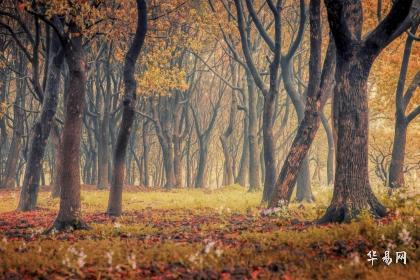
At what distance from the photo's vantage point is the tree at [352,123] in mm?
9453

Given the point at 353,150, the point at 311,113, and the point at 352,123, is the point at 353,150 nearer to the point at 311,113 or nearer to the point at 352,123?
the point at 352,123

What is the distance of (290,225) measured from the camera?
10.2 metres

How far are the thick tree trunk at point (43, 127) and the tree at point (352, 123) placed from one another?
10169mm

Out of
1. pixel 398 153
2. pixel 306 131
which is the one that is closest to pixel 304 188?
pixel 398 153

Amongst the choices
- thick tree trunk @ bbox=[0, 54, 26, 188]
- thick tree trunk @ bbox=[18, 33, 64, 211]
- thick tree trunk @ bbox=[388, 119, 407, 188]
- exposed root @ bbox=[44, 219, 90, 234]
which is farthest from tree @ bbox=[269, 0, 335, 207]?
thick tree trunk @ bbox=[0, 54, 26, 188]

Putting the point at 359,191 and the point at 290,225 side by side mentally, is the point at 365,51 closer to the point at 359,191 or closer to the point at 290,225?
the point at 359,191

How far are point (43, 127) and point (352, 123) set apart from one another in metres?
11.0

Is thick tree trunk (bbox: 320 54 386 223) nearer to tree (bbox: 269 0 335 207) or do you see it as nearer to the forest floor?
the forest floor

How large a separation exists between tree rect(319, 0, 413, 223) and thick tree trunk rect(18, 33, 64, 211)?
10169 mm

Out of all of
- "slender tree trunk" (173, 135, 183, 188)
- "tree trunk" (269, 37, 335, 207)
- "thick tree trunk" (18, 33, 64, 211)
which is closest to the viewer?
"tree trunk" (269, 37, 335, 207)

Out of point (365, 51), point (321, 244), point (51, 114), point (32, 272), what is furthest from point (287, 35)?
point (32, 272)

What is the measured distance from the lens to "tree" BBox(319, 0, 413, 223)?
945cm

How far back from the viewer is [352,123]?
31.7ft

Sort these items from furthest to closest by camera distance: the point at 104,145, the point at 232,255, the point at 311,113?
1. the point at 104,145
2. the point at 311,113
3. the point at 232,255
